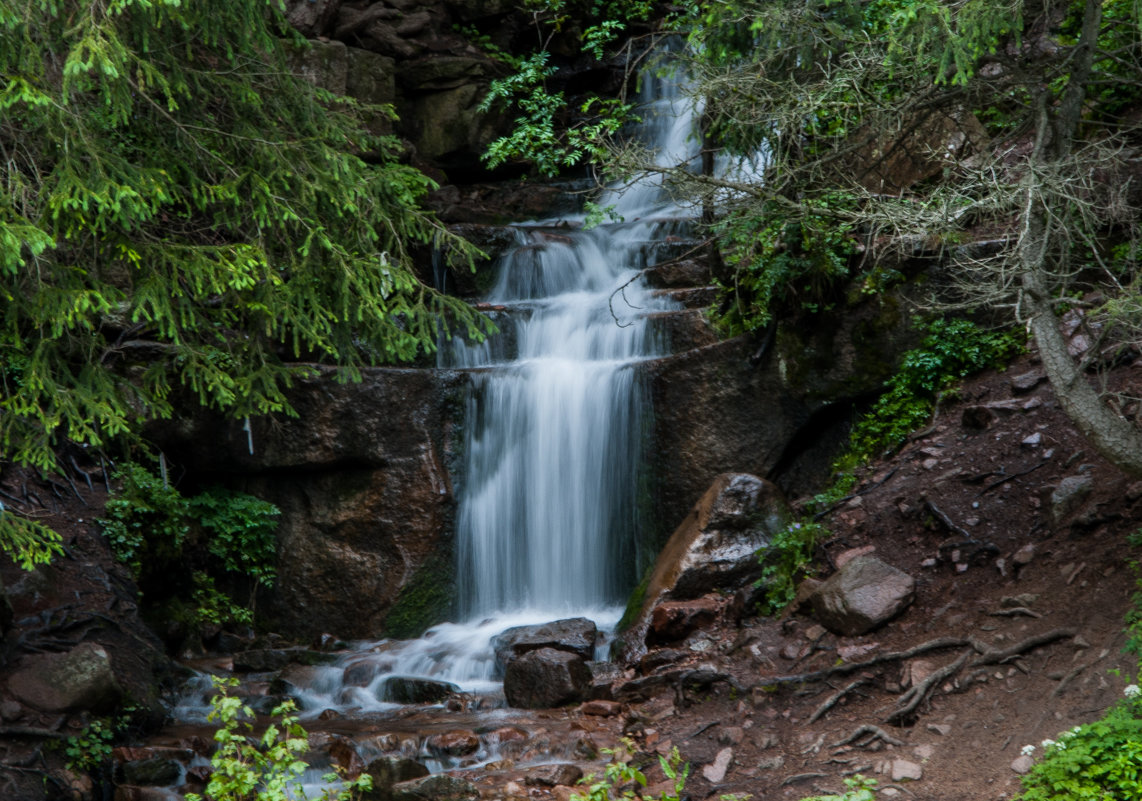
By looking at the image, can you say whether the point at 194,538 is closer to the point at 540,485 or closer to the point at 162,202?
Answer: the point at 540,485

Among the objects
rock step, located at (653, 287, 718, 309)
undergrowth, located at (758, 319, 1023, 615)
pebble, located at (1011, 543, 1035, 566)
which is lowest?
pebble, located at (1011, 543, 1035, 566)

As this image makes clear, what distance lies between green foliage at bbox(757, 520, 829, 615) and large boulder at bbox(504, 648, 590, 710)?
1.63 metres

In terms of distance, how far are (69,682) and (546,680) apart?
3549 mm

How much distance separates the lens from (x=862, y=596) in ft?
21.5

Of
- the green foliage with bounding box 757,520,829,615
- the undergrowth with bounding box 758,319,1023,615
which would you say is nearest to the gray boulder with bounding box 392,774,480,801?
the green foliage with bounding box 757,520,829,615

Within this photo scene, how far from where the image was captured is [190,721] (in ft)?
24.7

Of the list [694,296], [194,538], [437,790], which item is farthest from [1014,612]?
[194,538]

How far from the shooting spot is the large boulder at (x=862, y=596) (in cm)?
644

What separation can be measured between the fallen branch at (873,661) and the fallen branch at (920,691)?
162 mm

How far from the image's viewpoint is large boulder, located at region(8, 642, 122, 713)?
6.37 meters

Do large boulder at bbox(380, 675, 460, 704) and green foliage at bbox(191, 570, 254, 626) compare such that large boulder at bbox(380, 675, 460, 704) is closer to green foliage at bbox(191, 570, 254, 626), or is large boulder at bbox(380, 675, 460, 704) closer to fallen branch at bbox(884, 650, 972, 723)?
green foliage at bbox(191, 570, 254, 626)

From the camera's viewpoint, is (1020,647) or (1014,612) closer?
(1020,647)

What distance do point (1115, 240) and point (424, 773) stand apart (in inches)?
297

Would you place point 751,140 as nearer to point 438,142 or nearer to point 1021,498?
point 1021,498
